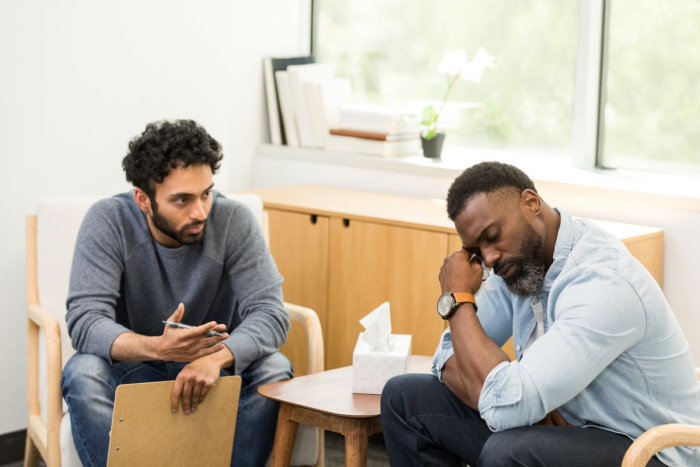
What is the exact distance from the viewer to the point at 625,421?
6.50 feet

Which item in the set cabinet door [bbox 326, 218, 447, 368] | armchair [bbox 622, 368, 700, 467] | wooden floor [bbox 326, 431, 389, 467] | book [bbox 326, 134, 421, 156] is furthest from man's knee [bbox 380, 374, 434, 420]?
book [bbox 326, 134, 421, 156]

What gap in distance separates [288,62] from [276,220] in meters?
0.95

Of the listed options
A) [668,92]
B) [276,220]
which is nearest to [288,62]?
[276,220]

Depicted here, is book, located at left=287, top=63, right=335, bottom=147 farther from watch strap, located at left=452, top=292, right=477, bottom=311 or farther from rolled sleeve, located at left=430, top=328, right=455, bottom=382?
watch strap, located at left=452, top=292, right=477, bottom=311

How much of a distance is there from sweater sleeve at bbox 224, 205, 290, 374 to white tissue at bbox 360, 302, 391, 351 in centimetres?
26

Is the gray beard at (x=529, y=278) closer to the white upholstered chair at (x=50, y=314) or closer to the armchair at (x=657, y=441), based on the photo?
the armchair at (x=657, y=441)

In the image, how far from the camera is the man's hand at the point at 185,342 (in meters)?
2.35

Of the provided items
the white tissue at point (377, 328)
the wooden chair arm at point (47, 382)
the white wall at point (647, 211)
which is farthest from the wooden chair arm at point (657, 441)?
the wooden chair arm at point (47, 382)

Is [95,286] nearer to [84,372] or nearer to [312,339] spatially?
[84,372]

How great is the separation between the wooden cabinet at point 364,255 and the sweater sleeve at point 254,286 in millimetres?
609

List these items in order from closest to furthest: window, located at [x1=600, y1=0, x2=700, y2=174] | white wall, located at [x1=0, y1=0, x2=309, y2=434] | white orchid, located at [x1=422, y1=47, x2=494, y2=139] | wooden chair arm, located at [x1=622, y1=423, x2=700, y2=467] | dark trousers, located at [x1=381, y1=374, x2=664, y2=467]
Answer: wooden chair arm, located at [x1=622, y1=423, x2=700, y2=467] < dark trousers, located at [x1=381, y1=374, x2=664, y2=467] < white wall, located at [x1=0, y1=0, x2=309, y2=434] < window, located at [x1=600, y1=0, x2=700, y2=174] < white orchid, located at [x1=422, y1=47, x2=494, y2=139]

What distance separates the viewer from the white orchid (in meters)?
3.77

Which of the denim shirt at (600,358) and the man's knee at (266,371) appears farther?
the man's knee at (266,371)

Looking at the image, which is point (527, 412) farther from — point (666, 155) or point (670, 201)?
point (666, 155)
